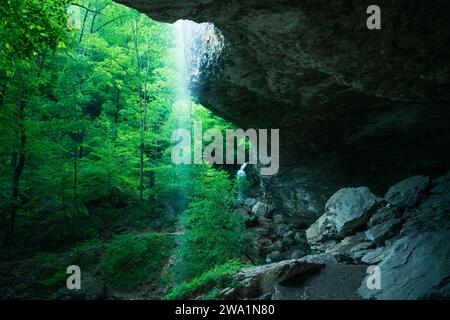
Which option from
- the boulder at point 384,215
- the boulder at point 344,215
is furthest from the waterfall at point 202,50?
the boulder at point 384,215

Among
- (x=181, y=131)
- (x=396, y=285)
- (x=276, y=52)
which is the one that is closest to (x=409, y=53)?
(x=276, y=52)

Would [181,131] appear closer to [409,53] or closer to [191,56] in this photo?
[191,56]

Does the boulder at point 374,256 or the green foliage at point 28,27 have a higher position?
the green foliage at point 28,27

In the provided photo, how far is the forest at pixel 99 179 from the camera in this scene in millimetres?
8180

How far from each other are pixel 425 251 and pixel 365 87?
5.19 m

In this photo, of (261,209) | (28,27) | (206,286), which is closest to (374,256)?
(206,286)

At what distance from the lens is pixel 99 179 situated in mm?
13445

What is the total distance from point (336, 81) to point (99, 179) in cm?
1107

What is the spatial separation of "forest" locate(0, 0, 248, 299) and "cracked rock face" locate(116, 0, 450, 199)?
2.89 m

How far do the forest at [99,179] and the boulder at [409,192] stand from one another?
5.80m

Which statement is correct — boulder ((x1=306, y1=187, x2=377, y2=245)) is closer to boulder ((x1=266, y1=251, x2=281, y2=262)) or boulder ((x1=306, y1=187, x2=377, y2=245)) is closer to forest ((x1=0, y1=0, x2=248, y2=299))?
boulder ((x1=266, y1=251, x2=281, y2=262))

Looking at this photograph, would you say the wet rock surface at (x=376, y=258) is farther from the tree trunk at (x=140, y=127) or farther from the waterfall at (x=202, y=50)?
the waterfall at (x=202, y=50)

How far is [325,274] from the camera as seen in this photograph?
650 centimetres

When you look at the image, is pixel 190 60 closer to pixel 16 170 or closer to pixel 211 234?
pixel 211 234
